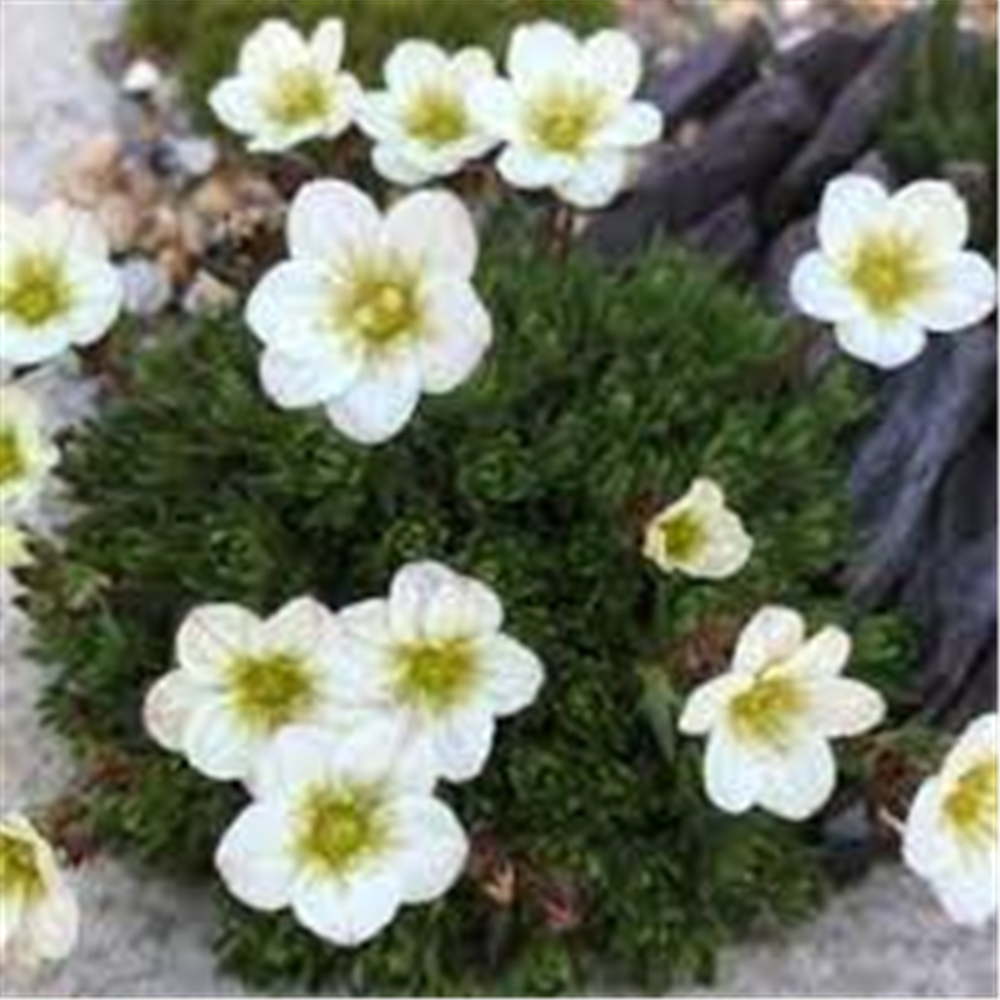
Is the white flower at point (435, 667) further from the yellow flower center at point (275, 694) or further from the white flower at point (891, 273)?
the white flower at point (891, 273)

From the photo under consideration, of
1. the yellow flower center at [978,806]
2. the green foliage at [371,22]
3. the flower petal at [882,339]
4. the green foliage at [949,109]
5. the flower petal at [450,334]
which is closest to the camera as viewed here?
the flower petal at [450,334]

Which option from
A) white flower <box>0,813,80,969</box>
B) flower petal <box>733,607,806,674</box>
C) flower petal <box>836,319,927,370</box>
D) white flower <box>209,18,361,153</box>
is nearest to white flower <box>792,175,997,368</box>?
flower petal <box>836,319,927,370</box>

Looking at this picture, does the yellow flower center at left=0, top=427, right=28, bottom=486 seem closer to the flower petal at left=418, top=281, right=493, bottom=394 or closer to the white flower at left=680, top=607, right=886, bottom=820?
the flower petal at left=418, top=281, right=493, bottom=394

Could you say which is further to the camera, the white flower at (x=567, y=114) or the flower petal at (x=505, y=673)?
the white flower at (x=567, y=114)

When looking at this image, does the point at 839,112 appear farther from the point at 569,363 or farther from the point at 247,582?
the point at 247,582

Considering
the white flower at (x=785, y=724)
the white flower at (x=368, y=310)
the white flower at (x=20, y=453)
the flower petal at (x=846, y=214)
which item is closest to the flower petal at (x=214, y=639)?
the white flower at (x=368, y=310)

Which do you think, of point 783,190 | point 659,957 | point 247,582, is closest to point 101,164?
point 783,190
